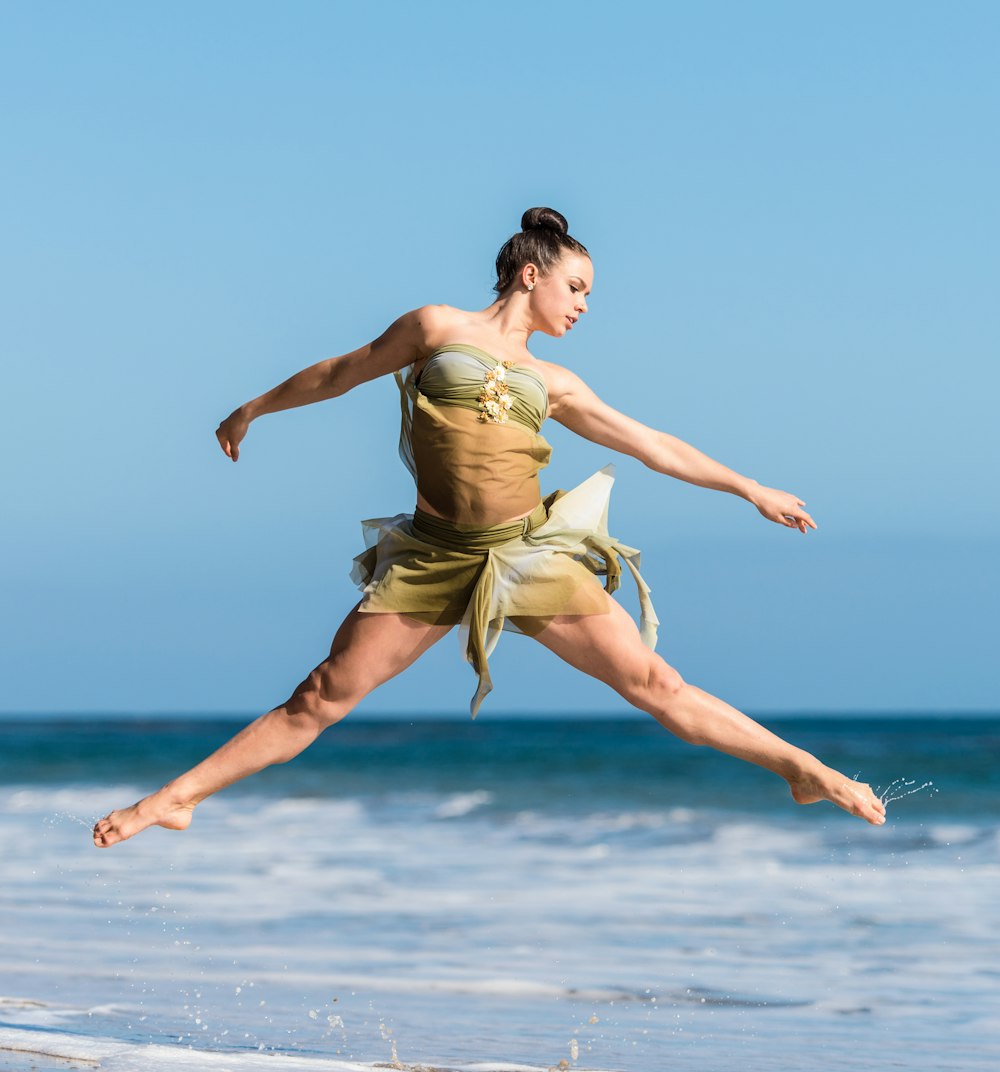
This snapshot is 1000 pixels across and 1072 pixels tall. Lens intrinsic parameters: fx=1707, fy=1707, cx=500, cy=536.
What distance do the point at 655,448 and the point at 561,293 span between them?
54 centimetres

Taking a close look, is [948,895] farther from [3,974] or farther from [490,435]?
[490,435]

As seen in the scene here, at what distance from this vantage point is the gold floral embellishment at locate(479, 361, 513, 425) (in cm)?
480

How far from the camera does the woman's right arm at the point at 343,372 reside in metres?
4.88

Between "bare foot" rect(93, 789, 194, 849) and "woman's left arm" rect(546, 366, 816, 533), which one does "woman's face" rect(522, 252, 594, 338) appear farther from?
"bare foot" rect(93, 789, 194, 849)

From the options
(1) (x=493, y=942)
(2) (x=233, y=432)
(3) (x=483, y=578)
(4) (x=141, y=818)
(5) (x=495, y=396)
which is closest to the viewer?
(5) (x=495, y=396)

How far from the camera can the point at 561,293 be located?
489cm

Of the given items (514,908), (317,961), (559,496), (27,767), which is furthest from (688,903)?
(27,767)

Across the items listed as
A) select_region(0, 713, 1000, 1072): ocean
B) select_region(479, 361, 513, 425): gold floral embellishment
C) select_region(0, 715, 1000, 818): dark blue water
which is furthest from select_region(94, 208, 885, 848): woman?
select_region(0, 715, 1000, 818): dark blue water

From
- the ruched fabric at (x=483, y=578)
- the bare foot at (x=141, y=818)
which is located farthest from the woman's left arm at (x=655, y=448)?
the bare foot at (x=141, y=818)

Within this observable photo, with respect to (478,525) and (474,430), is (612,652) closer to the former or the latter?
(478,525)

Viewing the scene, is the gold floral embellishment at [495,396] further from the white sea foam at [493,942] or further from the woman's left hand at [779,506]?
the white sea foam at [493,942]

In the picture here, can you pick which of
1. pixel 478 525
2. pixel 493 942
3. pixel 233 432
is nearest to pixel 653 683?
pixel 478 525

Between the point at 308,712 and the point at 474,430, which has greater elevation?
the point at 474,430

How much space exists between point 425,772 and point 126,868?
41.4 feet
